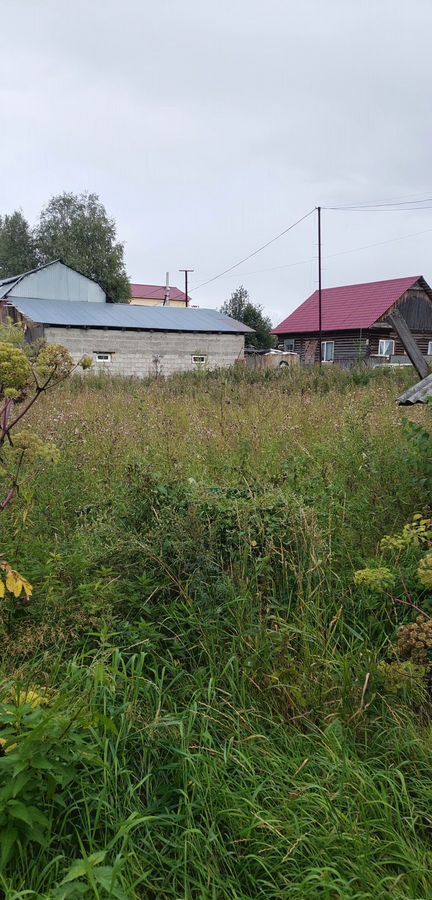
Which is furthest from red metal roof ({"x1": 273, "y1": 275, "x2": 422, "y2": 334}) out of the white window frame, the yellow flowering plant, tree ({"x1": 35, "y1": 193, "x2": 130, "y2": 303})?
the yellow flowering plant

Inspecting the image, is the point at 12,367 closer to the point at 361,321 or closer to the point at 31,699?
the point at 31,699

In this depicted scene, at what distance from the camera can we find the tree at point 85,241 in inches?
2002

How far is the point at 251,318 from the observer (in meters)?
55.4

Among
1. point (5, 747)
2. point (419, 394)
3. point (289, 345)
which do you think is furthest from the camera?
point (289, 345)


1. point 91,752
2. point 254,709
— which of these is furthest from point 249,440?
point 91,752

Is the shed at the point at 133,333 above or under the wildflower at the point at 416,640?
Answer: above

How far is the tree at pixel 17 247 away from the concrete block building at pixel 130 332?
670 inches

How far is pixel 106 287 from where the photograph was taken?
51250 millimetres

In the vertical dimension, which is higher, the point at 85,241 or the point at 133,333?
the point at 85,241

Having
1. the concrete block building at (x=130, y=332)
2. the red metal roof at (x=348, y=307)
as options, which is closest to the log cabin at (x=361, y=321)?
the red metal roof at (x=348, y=307)

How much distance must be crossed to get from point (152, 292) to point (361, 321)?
158 ft

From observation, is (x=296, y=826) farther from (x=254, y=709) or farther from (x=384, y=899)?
(x=254, y=709)

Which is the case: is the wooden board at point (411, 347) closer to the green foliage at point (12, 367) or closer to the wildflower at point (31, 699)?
the green foliage at point (12, 367)

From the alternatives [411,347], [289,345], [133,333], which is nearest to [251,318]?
[289,345]
